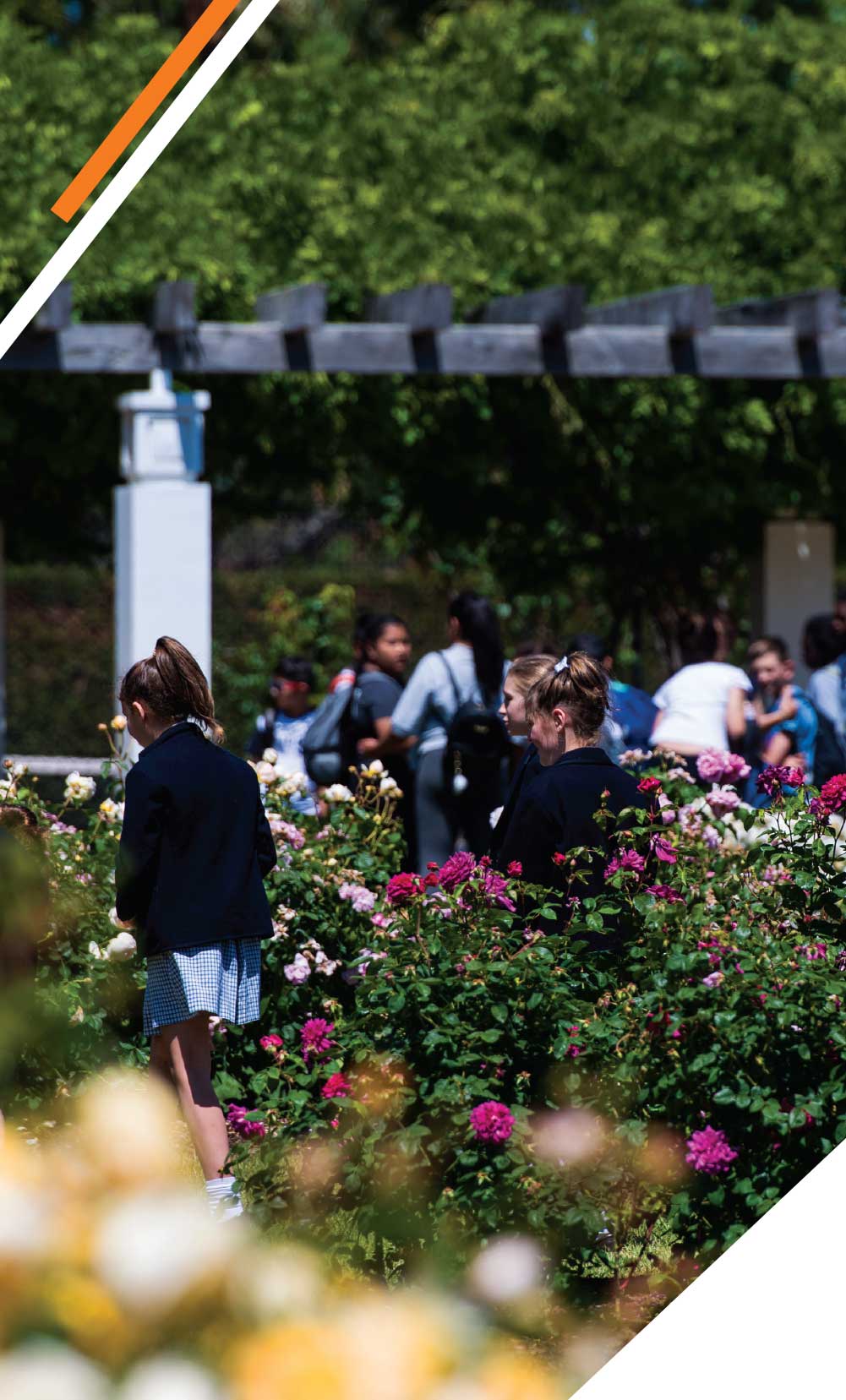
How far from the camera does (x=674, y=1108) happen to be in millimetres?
2975

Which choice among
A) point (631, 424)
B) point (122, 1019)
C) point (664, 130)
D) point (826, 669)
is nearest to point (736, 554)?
point (631, 424)

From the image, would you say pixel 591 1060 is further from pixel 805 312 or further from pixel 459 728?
pixel 805 312

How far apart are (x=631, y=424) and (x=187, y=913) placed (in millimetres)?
7853

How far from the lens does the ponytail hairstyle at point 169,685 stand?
3.65m

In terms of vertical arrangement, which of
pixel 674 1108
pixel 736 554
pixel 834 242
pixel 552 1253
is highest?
pixel 834 242

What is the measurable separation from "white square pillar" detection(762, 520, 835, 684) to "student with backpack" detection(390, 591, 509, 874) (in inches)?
212

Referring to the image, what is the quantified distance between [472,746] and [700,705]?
0.92 metres

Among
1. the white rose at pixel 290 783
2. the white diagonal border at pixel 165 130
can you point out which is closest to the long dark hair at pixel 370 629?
the white rose at pixel 290 783

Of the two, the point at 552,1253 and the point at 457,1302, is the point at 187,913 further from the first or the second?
the point at 457,1302

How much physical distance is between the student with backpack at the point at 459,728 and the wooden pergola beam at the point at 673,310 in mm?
2948

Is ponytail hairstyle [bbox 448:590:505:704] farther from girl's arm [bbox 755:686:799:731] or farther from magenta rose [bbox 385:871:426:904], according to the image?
magenta rose [bbox 385:871:426:904]

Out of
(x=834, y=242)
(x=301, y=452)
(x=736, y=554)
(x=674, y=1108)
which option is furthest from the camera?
(x=736, y=554)

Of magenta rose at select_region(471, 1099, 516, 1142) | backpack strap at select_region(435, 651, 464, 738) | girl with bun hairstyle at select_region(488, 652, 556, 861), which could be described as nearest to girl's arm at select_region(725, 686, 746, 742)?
backpack strap at select_region(435, 651, 464, 738)

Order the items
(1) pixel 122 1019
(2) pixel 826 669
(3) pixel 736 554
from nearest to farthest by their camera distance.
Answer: (1) pixel 122 1019, (2) pixel 826 669, (3) pixel 736 554
